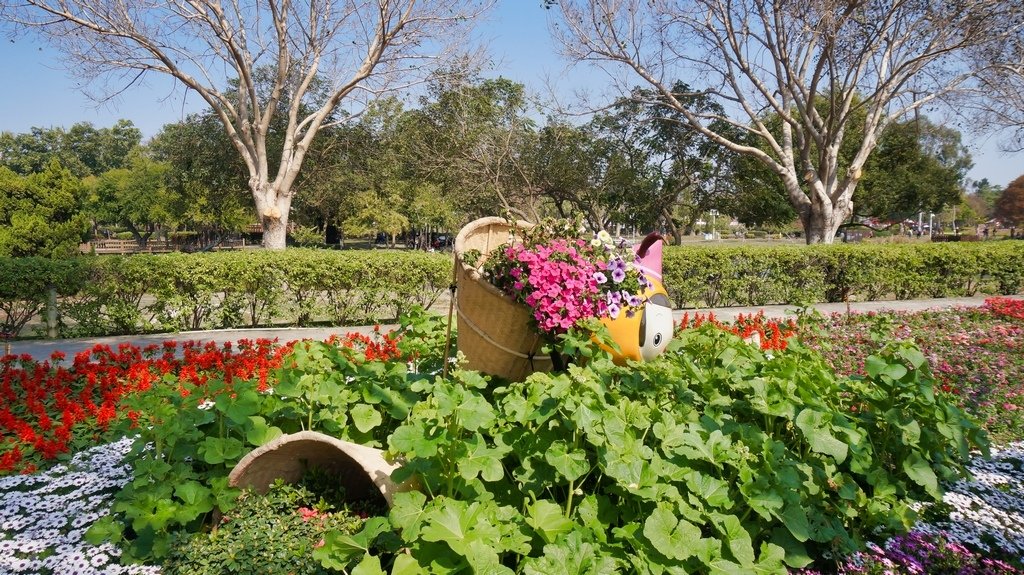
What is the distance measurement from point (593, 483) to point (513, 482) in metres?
0.36

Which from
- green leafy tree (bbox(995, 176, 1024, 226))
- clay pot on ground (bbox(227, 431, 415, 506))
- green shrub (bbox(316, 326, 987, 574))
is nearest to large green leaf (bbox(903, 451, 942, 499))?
green shrub (bbox(316, 326, 987, 574))

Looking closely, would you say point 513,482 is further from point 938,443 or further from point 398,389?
point 938,443

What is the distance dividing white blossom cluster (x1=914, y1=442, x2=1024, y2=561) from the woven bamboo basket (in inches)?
68.5

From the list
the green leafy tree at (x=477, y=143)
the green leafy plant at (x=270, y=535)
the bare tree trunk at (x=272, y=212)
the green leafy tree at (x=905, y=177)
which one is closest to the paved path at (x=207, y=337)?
the green leafy plant at (x=270, y=535)

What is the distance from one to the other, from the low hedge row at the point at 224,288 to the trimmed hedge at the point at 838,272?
3952 mm

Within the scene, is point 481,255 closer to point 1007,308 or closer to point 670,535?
point 670,535

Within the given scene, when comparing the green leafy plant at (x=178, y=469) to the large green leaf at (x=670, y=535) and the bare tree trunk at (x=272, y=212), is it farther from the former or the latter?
the bare tree trunk at (x=272, y=212)

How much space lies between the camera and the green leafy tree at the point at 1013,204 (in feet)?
153

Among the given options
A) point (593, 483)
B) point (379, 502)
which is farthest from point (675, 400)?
point (379, 502)

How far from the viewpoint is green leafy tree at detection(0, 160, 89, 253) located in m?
15.5

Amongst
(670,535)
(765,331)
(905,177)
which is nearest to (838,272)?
(765,331)

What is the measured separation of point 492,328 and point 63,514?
1977mm

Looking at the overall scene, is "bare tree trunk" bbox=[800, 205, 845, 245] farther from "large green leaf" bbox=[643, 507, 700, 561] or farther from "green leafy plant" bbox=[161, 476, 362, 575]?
"green leafy plant" bbox=[161, 476, 362, 575]

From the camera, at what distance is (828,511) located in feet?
7.51
